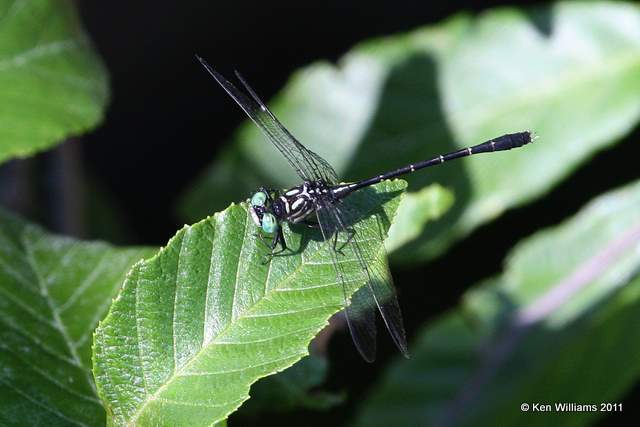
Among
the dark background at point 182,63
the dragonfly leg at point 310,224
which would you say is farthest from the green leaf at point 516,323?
the dark background at point 182,63

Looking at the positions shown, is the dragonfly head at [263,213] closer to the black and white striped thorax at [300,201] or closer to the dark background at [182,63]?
the black and white striped thorax at [300,201]

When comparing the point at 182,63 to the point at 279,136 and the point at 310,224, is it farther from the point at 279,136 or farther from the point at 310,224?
the point at 310,224

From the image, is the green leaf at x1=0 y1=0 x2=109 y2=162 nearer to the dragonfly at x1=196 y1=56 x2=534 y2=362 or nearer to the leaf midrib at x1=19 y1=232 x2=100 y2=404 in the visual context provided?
the leaf midrib at x1=19 y1=232 x2=100 y2=404

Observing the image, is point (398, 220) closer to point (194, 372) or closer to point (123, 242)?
point (194, 372)

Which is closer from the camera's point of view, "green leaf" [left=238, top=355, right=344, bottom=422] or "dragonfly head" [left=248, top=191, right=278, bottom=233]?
"dragonfly head" [left=248, top=191, right=278, bottom=233]

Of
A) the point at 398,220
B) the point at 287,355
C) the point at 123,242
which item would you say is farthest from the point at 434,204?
the point at 123,242

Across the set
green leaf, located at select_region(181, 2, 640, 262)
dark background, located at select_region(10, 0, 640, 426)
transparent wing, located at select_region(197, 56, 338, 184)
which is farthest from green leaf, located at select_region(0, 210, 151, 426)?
dark background, located at select_region(10, 0, 640, 426)
